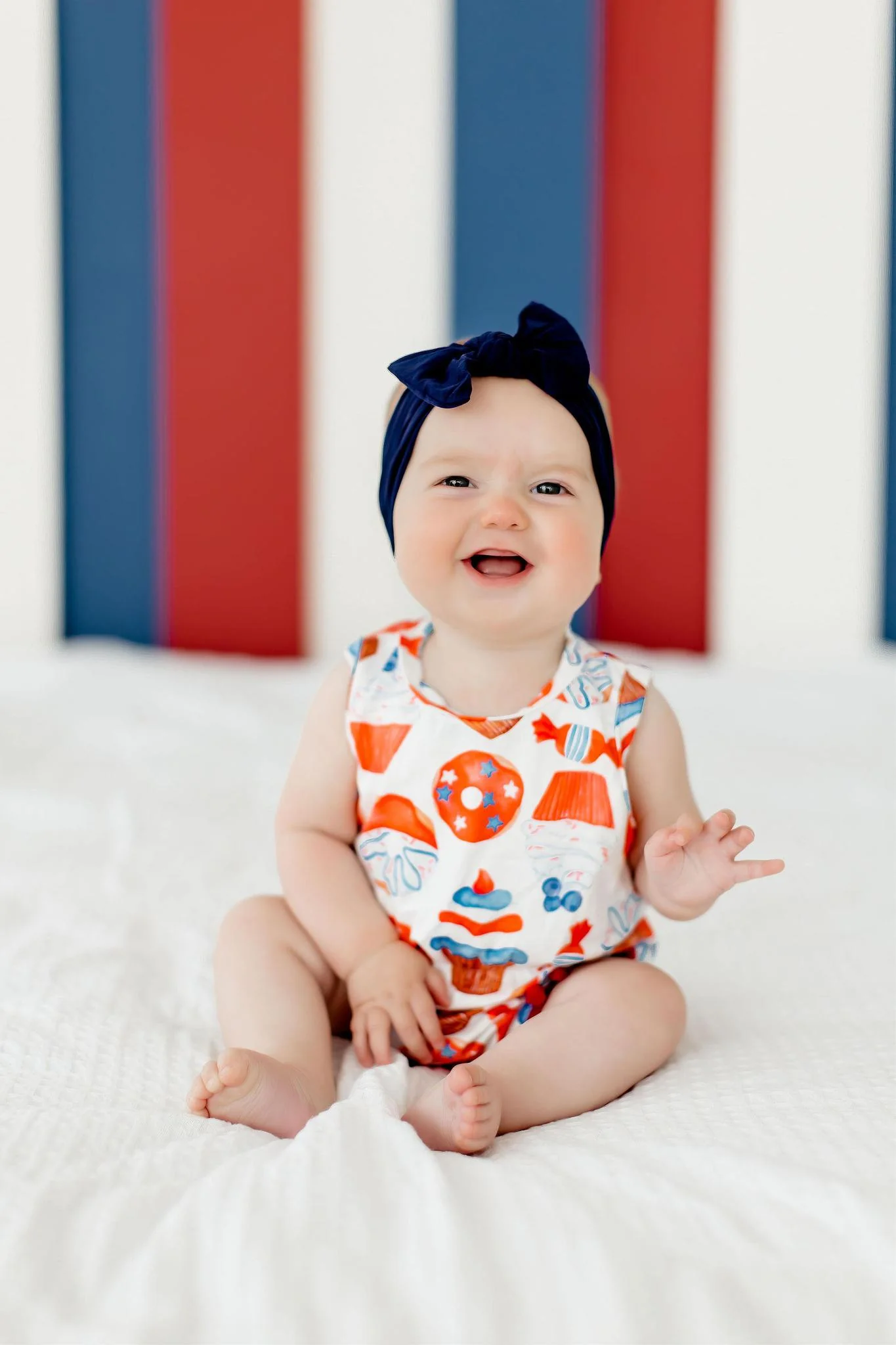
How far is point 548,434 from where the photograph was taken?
807 mm

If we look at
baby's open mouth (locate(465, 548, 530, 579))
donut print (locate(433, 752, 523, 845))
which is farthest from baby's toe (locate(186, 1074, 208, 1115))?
baby's open mouth (locate(465, 548, 530, 579))

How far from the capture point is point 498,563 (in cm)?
81

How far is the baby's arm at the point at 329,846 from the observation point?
2.75 feet

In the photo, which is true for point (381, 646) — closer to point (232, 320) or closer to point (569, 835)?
point (569, 835)

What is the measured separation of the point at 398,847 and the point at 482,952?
0.09 m

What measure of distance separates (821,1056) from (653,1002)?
0.10 m

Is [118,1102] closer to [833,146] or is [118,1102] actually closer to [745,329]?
[745,329]

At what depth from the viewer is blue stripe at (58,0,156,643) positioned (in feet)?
7.61

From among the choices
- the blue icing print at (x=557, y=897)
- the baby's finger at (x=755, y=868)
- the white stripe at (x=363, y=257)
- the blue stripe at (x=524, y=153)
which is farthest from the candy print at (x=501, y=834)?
the blue stripe at (x=524, y=153)

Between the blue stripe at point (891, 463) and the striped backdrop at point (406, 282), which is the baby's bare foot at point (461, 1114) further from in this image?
the blue stripe at point (891, 463)

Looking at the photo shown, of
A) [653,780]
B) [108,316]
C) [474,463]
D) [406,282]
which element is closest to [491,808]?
[653,780]

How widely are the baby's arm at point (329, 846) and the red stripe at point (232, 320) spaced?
61.6 inches

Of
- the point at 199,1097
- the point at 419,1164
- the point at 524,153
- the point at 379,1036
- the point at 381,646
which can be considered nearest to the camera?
the point at 419,1164

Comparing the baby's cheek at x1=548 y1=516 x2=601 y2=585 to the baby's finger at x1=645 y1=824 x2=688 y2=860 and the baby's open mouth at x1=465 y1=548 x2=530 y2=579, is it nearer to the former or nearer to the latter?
the baby's open mouth at x1=465 y1=548 x2=530 y2=579
